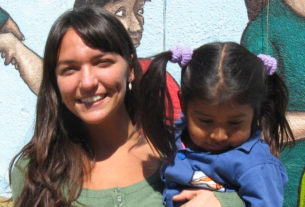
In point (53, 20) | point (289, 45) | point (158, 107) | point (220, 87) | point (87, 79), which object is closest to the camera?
point (220, 87)

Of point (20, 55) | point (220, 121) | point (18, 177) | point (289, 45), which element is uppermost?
point (220, 121)

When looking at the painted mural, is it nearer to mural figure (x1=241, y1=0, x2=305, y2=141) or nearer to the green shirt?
mural figure (x1=241, y1=0, x2=305, y2=141)

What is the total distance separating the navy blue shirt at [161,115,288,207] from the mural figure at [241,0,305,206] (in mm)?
1458

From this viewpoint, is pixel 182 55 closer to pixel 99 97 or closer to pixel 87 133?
pixel 99 97

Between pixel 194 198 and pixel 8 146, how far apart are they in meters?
2.47

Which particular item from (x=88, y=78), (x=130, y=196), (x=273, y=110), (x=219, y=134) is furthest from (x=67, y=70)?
(x=273, y=110)

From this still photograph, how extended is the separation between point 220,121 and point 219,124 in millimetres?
18

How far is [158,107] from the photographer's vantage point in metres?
1.77

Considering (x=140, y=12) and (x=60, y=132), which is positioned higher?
(x=140, y=12)

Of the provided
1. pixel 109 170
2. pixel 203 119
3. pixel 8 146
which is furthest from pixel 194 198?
pixel 8 146

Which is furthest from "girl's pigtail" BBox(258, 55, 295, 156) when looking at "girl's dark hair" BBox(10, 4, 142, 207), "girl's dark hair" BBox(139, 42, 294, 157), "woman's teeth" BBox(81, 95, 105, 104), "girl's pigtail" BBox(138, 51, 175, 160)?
"woman's teeth" BBox(81, 95, 105, 104)

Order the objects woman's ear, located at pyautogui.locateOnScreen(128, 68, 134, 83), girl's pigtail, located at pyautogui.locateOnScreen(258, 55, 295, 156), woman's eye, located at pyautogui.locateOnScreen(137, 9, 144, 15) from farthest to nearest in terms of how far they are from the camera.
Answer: woman's eye, located at pyautogui.locateOnScreen(137, 9, 144, 15), woman's ear, located at pyautogui.locateOnScreen(128, 68, 134, 83), girl's pigtail, located at pyautogui.locateOnScreen(258, 55, 295, 156)

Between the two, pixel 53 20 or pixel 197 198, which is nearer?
pixel 197 198

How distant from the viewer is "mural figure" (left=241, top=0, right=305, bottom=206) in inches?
117
